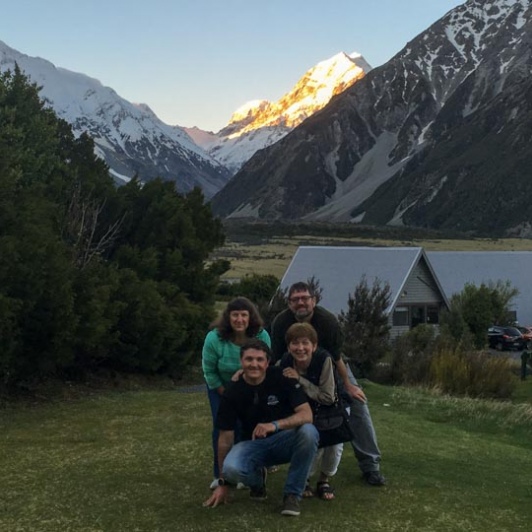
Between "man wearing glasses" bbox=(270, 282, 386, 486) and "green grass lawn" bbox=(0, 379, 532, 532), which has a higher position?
"man wearing glasses" bbox=(270, 282, 386, 486)

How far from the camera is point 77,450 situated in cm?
913

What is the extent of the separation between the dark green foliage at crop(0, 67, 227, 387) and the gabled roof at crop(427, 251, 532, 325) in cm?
3141

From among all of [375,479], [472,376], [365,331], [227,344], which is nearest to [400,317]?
[365,331]

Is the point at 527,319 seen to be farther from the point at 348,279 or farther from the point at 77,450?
the point at 77,450

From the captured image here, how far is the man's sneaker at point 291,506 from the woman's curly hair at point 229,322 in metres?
1.62

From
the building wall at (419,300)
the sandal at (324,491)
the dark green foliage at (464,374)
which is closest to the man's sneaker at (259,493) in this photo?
the sandal at (324,491)

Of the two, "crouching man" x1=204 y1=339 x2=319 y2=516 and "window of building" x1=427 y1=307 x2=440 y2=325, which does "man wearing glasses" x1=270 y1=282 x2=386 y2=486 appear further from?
"window of building" x1=427 y1=307 x2=440 y2=325

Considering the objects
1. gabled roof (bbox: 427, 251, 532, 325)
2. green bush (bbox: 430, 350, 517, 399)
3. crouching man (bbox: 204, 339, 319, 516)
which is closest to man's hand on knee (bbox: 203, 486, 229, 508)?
crouching man (bbox: 204, 339, 319, 516)

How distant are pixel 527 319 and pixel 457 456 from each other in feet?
168

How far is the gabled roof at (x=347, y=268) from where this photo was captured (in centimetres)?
4388

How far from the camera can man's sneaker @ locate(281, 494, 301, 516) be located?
20.6 feet

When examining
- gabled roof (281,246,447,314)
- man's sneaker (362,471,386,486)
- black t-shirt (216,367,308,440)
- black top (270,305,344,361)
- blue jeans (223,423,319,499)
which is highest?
gabled roof (281,246,447,314)

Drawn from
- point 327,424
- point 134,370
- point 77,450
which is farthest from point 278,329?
point 134,370

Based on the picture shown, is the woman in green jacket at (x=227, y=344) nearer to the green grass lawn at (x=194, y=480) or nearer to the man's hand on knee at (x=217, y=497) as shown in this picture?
the man's hand on knee at (x=217, y=497)
